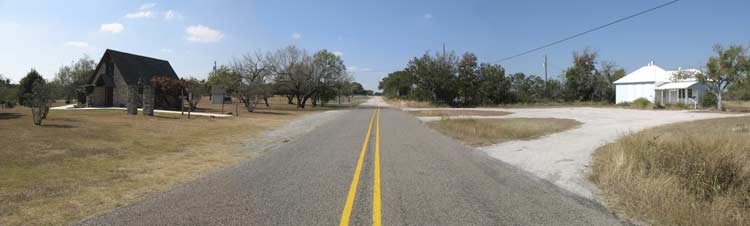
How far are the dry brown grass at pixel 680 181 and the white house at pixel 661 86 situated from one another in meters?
42.3

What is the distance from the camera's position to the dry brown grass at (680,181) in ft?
15.0

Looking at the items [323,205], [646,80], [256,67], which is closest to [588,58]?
[646,80]

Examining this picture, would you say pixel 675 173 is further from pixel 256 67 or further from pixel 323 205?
pixel 256 67

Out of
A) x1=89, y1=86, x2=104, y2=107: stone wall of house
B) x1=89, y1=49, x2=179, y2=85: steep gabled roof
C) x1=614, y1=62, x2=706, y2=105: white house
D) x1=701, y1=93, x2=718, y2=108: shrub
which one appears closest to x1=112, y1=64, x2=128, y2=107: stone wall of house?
x1=89, y1=49, x2=179, y2=85: steep gabled roof

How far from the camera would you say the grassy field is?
521 centimetres

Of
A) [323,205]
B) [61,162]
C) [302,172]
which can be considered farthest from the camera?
[61,162]

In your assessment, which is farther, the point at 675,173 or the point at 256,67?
the point at 256,67

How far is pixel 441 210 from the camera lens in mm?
4887

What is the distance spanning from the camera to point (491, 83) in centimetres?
5900

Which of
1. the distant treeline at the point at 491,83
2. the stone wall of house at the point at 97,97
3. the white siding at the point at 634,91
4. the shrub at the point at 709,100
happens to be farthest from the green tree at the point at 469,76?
the stone wall of house at the point at 97,97

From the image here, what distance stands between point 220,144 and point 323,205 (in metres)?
8.91

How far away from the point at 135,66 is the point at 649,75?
58.8 metres

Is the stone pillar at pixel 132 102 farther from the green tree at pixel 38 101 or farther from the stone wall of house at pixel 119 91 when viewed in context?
the stone wall of house at pixel 119 91

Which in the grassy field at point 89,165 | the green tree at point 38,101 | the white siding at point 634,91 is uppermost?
the white siding at point 634,91
